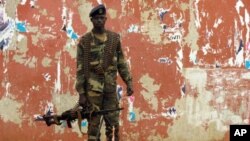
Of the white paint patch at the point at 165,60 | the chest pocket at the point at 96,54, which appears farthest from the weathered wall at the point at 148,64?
the chest pocket at the point at 96,54

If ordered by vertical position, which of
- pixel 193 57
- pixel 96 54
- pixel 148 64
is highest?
pixel 193 57

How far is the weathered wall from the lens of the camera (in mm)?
9422

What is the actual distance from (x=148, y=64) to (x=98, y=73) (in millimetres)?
2052

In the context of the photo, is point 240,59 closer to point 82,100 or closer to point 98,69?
point 98,69

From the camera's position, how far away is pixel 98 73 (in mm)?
7711

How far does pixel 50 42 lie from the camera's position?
945cm

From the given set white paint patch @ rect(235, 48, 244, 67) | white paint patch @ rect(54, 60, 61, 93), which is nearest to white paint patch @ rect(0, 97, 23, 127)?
white paint patch @ rect(54, 60, 61, 93)

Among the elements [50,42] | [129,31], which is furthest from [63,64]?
[129,31]

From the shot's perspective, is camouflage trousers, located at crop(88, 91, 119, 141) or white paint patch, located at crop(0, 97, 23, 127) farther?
white paint patch, located at crop(0, 97, 23, 127)

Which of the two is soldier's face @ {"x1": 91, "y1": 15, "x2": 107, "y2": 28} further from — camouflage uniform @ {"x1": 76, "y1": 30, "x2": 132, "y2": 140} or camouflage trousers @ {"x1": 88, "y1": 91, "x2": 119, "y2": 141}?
camouflage trousers @ {"x1": 88, "y1": 91, "x2": 119, "y2": 141}

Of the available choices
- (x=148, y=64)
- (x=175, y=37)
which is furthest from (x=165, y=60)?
(x=175, y=37)

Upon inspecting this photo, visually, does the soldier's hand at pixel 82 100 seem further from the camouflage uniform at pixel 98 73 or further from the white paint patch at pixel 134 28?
the white paint patch at pixel 134 28

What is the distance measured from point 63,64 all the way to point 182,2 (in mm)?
2069

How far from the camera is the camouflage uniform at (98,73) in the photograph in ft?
25.2
